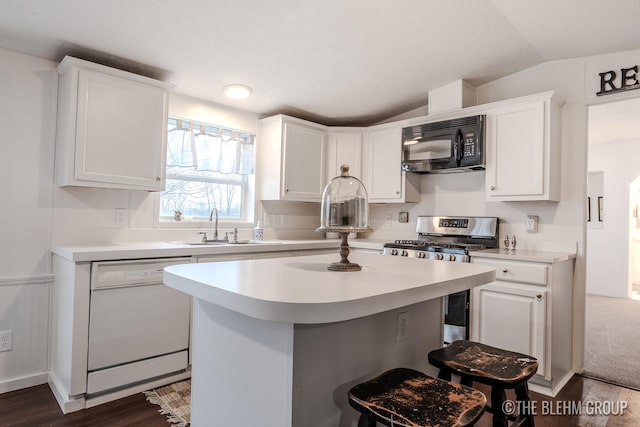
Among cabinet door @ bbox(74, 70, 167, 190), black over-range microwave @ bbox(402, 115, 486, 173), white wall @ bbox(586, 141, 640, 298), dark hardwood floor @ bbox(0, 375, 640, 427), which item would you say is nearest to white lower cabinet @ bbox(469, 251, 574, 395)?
dark hardwood floor @ bbox(0, 375, 640, 427)

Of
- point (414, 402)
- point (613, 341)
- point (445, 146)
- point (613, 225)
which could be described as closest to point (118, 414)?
point (414, 402)

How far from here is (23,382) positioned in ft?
7.91

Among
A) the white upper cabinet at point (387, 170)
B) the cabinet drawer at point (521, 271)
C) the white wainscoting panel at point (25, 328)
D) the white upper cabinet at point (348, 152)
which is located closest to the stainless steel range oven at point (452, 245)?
the cabinet drawer at point (521, 271)

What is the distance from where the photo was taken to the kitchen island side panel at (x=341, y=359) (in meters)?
1.21

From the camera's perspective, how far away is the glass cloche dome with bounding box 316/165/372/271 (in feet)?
4.89

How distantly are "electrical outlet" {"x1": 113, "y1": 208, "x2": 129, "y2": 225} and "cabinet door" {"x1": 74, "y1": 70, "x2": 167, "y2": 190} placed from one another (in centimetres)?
33

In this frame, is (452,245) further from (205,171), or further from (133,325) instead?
(133,325)

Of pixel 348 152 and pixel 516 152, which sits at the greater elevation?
pixel 348 152

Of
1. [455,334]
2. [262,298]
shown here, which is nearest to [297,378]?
[262,298]

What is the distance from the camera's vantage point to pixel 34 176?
248 centimetres

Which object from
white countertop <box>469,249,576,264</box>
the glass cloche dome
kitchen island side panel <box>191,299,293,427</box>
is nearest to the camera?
kitchen island side panel <box>191,299,293,427</box>

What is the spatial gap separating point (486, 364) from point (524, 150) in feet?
6.69

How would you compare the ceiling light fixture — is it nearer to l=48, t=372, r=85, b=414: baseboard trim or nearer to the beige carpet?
l=48, t=372, r=85, b=414: baseboard trim

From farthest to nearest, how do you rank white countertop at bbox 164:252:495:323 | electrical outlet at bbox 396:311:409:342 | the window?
1. the window
2. electrical outlet at bbox 396:311:409:342
3. white countertop at bbox 164:252:495:323
